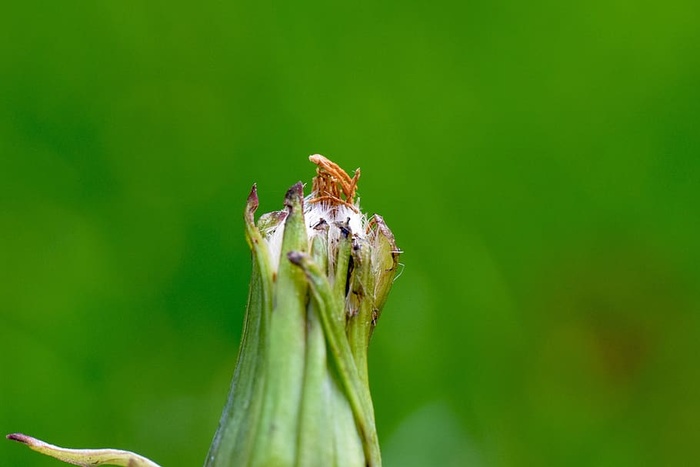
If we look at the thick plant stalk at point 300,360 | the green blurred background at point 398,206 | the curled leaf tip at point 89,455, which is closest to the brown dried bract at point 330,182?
the thick plant stalk at point 300,360

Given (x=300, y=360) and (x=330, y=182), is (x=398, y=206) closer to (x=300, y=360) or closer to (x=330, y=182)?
(x=330, y=182)

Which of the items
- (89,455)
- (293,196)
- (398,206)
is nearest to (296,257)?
(293,196)

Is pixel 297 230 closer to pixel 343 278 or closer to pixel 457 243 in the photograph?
pixel 343 278

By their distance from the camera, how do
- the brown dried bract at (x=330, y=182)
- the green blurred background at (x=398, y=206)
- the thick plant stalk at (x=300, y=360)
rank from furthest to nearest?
1. the green blurred background at (x=398, y=206)
2. the brown dried bract at (x=330, y=182)
3. the thick plant stalk at (x=300, y=360)

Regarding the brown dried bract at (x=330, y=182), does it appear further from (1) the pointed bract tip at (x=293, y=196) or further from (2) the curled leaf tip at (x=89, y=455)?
(2) the curled leaf tip at (x=89, y=455)

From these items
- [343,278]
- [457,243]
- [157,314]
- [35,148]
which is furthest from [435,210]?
[343,278]

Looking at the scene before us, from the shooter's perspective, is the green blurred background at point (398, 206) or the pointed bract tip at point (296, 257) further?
the green blurred background at point (398, 206)

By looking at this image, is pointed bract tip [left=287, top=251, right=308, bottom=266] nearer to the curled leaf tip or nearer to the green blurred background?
the curled leaf tip
